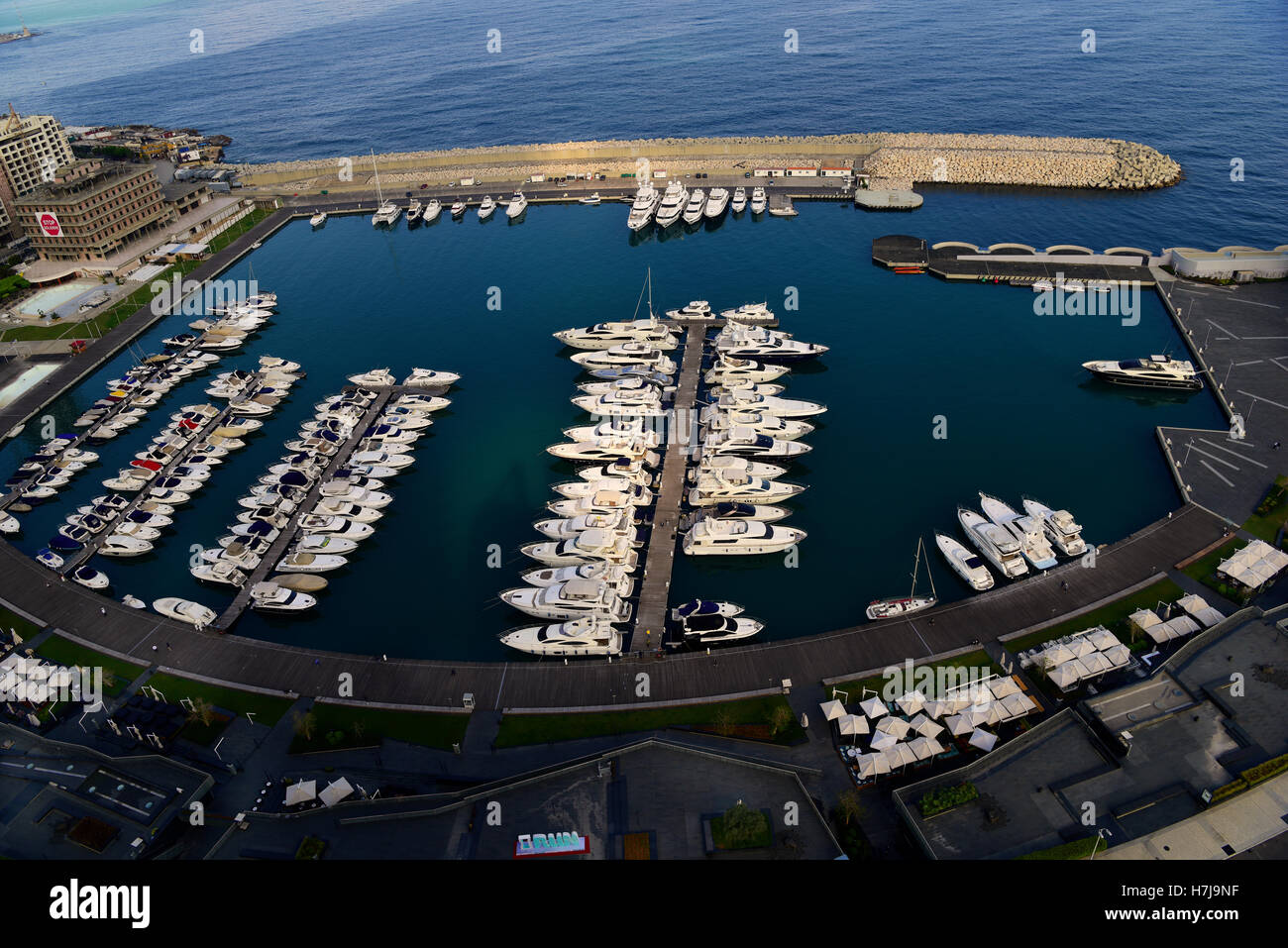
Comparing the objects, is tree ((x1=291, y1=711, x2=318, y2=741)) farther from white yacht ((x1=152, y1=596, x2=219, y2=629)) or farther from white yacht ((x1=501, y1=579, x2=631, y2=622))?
white yacht ((x1=501, y1=579, x2=631, y2=622))

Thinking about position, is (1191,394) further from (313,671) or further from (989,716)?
(313,671)

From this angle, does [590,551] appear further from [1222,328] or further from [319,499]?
[1222,328]

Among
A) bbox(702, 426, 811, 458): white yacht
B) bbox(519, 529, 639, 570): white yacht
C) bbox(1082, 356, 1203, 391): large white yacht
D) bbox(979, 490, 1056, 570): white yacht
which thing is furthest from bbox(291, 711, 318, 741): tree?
bbox(1082, 356, 1203, 391): large white yacht

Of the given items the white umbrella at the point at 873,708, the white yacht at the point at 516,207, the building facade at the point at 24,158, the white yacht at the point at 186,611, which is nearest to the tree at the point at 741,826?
the white umbrella at the point at 873,708

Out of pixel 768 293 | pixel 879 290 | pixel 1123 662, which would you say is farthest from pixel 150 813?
pixel 879 290

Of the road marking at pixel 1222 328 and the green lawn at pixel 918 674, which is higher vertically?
the road marking at pixel 1222 328

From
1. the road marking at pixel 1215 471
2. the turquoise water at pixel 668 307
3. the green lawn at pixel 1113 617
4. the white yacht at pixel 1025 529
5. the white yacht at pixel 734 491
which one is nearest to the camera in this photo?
the green lawn at pixel 1113 617

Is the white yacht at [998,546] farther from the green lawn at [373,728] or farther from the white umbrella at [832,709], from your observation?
the green lawn at [373,728]
